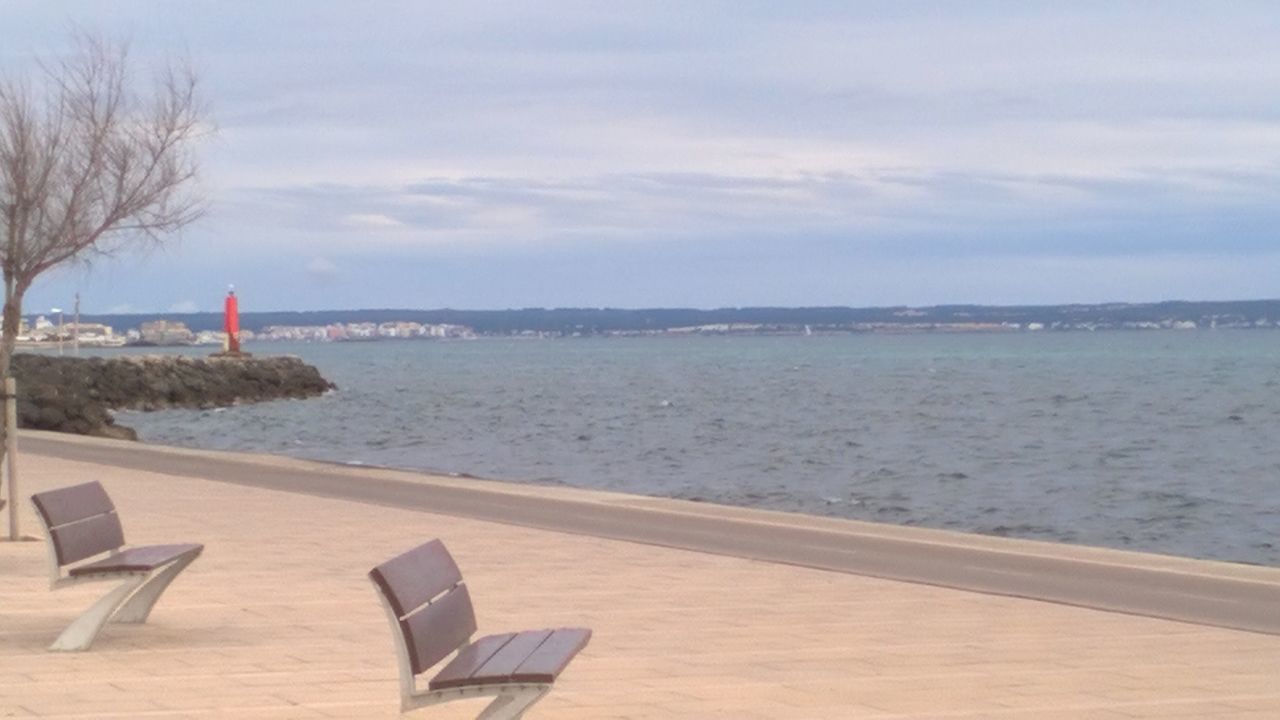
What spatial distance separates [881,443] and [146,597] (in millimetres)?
40193

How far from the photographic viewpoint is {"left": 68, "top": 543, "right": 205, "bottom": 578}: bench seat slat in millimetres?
9805

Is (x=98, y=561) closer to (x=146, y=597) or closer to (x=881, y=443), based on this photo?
(x=146, y=597)

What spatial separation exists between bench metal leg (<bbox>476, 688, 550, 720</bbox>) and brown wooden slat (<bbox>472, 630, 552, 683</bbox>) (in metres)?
0.09

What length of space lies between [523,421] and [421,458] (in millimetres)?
18328

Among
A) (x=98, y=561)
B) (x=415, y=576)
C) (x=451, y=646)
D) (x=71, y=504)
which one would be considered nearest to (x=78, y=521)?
(x=71, y=504)

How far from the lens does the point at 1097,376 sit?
349 feet

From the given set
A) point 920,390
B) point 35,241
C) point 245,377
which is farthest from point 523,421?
point 35,241

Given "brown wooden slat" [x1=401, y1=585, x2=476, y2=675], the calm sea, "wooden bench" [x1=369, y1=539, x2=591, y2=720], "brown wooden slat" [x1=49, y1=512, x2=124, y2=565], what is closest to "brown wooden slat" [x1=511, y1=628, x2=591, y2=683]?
"wooden bench" [x1=369, y1=539, x2=591, y2=720]

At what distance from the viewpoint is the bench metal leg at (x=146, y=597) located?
34.3ft

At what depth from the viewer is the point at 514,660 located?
6910mm

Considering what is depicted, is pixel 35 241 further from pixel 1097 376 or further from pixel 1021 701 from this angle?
pixel 1097 376

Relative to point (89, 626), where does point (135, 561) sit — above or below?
above

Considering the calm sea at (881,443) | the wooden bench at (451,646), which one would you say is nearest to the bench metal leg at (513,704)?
the wooden bench at (451,646)

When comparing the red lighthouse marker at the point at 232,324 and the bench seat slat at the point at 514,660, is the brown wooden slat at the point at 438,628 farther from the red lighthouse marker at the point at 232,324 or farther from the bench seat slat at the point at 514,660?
the red lighthouse marker at the point at 232,324
